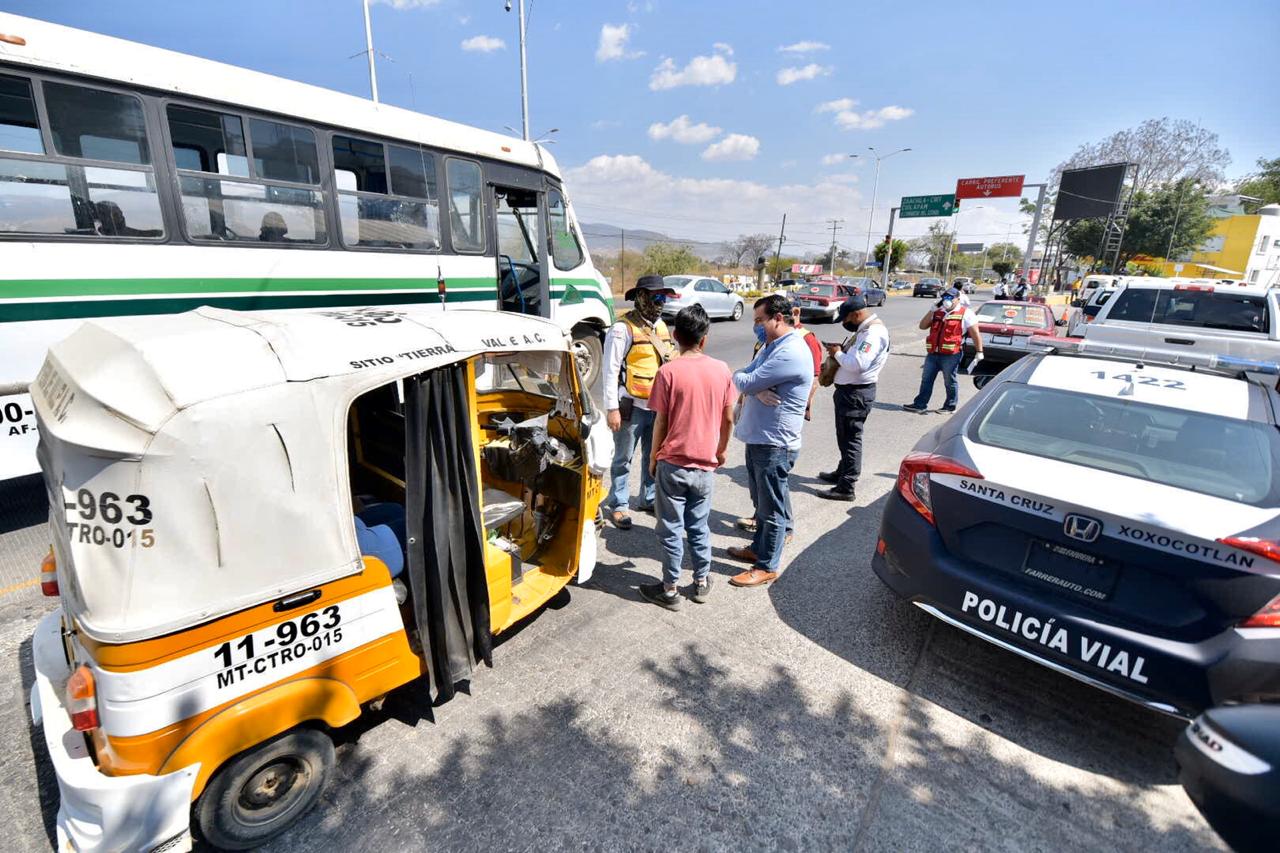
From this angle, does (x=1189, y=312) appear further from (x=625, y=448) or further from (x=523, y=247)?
(x=523, y=247)

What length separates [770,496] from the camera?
3.63m

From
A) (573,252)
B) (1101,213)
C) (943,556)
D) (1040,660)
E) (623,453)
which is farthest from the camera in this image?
(1101,213)

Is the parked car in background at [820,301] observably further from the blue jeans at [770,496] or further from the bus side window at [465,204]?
the blue jeans at [770,496]

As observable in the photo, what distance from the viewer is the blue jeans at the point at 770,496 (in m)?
3.60

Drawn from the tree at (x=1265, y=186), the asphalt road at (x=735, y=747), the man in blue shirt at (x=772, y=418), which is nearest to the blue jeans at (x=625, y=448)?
the man in blue shirt at (x=772, y=418)

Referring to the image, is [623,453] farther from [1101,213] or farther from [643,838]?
[1101,213]

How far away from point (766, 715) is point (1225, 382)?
125 inches

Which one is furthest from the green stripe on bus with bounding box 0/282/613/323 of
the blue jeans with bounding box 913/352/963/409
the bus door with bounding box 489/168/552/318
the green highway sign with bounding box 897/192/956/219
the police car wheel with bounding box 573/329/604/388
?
the green highway sign with bounding box 897/192/956/219

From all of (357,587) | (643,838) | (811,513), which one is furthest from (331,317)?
(811,513)

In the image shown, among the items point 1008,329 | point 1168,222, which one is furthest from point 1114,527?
point 1168,222

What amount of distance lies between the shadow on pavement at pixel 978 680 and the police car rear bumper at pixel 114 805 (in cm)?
284

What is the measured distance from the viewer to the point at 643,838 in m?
2.09

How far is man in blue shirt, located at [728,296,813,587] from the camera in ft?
11.6

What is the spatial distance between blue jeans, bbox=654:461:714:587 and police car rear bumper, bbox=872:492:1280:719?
1.02 m
